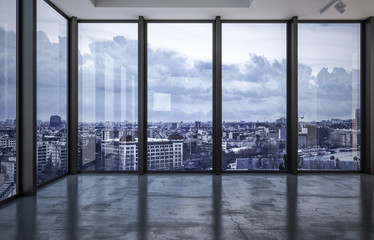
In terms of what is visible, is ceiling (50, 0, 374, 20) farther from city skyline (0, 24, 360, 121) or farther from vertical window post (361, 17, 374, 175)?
city skyline (0, 24, 360, 121)

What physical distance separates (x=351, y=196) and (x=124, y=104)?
4561mm

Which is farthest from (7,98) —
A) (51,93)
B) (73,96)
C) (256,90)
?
(256,90)

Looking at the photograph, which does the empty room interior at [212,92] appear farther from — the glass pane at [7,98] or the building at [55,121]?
the glass pane at [7,98]

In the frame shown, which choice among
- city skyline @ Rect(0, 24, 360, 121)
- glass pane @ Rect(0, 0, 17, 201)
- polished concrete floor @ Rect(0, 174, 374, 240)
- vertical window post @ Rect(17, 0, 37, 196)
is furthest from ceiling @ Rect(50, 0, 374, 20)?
polished concrete floor @ Rect(0, 174, 374, 240)

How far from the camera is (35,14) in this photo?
4773 millimetres

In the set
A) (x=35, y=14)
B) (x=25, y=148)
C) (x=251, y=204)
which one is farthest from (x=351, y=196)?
(x=35, y=14)

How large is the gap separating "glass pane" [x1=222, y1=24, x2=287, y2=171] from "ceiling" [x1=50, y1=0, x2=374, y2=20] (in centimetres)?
42

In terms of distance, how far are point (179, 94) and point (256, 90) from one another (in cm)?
169

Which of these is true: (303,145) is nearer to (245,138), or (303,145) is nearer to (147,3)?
(245,138)

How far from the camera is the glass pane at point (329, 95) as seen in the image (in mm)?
6605

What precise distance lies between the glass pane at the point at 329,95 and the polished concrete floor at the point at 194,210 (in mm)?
904

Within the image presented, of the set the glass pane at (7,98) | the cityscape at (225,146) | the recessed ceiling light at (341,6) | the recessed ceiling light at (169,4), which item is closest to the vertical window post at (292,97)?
the cityscape at (225,146)

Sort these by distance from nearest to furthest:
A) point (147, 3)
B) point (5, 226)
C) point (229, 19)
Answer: point (5, 226) < point (147, 3) < point (229, 19)

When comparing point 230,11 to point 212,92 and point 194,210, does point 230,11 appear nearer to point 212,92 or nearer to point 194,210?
point 212,92
